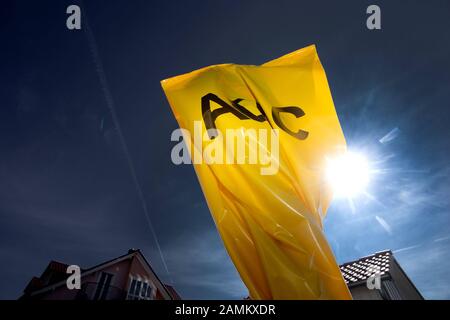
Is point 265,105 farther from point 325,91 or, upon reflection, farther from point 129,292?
point 129,292

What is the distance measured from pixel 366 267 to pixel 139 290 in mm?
16191

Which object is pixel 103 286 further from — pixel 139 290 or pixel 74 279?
pixel 139 290

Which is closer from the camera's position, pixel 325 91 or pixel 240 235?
pixel 240 235

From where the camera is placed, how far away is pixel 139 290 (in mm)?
17047

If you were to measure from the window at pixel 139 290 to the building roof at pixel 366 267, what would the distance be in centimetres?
1509

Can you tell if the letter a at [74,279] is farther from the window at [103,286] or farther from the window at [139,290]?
the window at [139,290]

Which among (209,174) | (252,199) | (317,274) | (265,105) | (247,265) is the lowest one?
(317,274)

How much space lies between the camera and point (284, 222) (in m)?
1.82

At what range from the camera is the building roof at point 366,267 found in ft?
23.4

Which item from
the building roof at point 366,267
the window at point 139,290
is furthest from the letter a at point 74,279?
the building roof at point 366,267
